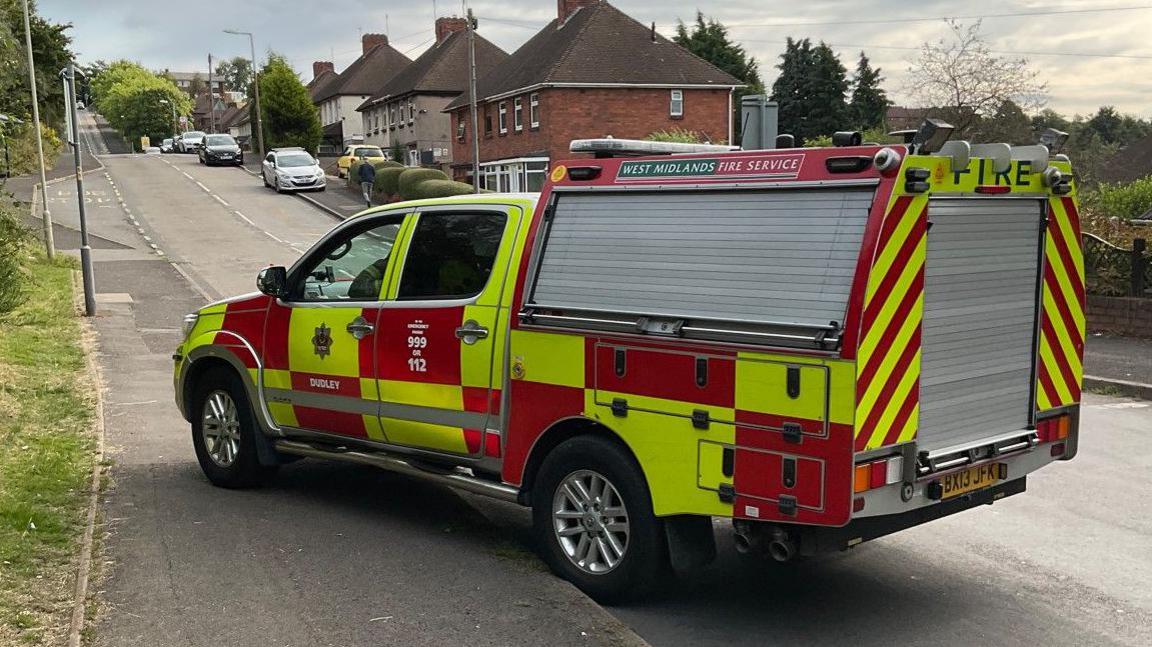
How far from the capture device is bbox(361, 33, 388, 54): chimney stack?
88812mm

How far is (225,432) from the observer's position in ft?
26.1

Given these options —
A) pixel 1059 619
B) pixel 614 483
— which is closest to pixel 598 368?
pixel 614 483

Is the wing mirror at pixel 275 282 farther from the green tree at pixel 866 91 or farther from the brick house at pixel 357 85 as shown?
the brick house at pixel 357 85

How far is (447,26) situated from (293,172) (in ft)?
102

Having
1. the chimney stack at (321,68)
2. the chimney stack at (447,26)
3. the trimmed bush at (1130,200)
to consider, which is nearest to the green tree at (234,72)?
the chimney stack at (321,68)

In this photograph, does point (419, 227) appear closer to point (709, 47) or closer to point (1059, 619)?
point (1059, 619)

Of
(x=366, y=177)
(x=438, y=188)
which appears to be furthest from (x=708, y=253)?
(x=366, y=177)

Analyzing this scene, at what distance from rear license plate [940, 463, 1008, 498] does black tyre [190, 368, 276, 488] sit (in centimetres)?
464

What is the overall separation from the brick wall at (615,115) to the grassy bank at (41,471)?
33134mm

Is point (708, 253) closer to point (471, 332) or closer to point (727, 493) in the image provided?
point (727, 493)

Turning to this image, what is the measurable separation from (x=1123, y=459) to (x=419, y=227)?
19.6 ft

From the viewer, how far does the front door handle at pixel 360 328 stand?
6.80 meters

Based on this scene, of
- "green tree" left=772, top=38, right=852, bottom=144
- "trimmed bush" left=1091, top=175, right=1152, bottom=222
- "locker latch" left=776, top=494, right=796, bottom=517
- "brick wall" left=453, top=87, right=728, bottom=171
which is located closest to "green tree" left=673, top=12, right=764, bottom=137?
"green tree" left=772, top=38, right=852, bottom=144

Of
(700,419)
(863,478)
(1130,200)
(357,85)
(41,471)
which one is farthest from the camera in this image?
(357,85)
